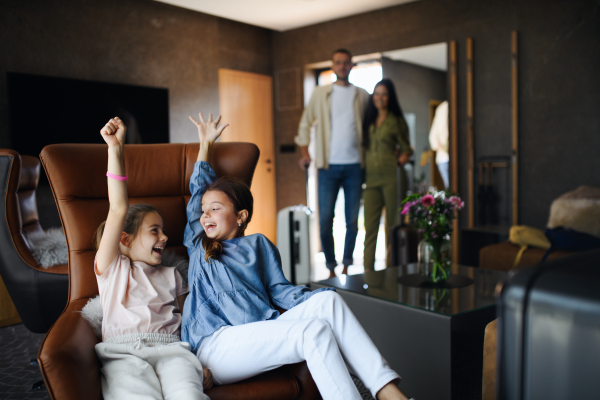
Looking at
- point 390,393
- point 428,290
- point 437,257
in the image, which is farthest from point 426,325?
point 390,393

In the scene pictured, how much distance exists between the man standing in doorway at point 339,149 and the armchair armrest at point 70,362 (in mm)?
2532

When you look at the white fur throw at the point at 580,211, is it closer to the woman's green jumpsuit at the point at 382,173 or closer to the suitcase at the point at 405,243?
the suitcase at the point at 405,243

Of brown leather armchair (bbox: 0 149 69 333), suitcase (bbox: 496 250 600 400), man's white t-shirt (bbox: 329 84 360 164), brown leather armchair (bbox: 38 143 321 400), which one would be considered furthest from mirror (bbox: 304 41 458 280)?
suitcase (bbox: 496 250 600 400)

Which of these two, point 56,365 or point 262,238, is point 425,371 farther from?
point 56,365

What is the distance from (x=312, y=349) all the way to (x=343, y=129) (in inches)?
102

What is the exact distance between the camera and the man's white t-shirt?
365cm

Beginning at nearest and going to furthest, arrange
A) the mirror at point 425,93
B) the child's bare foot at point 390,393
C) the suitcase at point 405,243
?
the child's bare foot at point 390,393, the suitcase at point 405,243, the mirror at point 425,93

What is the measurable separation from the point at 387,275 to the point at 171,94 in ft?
10.8

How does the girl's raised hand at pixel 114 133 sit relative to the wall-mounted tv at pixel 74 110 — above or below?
below

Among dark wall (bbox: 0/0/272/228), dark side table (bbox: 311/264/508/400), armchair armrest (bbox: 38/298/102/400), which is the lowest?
dark side table (bbox: 311/264/508/400)

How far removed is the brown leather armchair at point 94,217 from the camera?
44.5 inches

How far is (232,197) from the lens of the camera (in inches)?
65.0

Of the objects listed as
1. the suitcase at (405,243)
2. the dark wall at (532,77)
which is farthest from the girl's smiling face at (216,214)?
the dark wall at (532,77)

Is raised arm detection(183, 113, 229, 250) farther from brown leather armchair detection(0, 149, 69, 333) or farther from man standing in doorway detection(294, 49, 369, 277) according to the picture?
man standing in doorway detection(294, 49, 369, 277)
